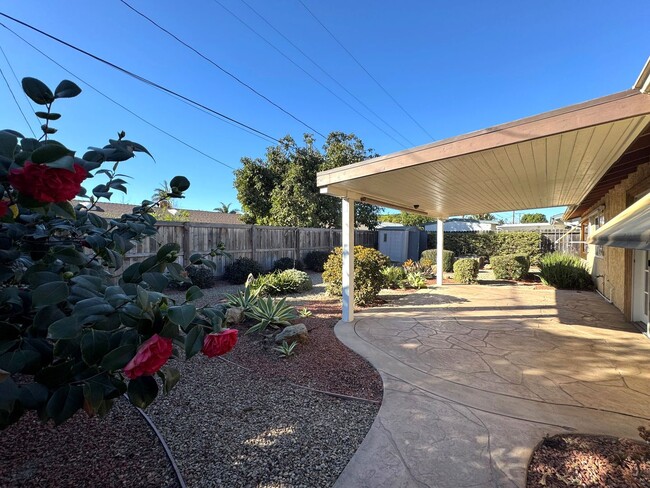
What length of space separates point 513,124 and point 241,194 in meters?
17.7

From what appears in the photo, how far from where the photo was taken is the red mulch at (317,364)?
382 centimetres

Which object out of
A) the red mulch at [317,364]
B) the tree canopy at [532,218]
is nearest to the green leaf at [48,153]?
the red mulch at [317,364]

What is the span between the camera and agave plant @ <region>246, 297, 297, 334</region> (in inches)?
222

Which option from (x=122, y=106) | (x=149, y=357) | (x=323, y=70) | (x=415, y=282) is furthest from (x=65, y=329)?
(x=323, y=70)

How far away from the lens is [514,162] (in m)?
4.55

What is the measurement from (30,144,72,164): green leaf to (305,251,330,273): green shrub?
45.9 feet

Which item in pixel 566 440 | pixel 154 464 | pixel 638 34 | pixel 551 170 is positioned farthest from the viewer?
pixel 638 34

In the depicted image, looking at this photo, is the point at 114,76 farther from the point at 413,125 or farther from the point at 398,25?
the point at 413,125

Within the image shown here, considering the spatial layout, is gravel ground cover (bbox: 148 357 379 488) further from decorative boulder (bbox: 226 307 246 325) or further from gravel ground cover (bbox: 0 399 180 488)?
decorative boulder (bbox: 226 307 246 325)

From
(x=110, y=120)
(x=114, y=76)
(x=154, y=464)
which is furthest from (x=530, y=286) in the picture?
(x=110, y=120)

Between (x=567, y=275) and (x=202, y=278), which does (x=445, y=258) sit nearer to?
(x=567, y=275)

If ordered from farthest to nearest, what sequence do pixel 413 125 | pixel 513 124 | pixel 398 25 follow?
1. pixel 413 125
2. pixel 398 25
3. pixel 513 124

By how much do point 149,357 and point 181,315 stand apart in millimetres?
141

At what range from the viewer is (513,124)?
3336 millimetres
